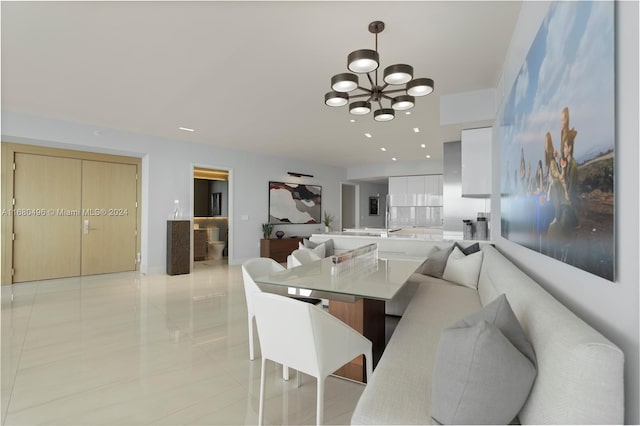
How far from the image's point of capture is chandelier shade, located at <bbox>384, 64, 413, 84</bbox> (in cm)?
240

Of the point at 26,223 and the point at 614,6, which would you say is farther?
the point at 26,223

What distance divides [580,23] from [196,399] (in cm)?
270

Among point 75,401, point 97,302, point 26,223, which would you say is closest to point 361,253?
point 75,401

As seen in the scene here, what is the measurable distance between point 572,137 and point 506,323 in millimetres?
769

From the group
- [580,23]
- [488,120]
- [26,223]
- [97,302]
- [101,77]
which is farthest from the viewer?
[26,223]

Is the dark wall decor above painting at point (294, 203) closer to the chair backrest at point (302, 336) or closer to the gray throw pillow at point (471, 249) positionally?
the gray throw pillow at point (471, 249)

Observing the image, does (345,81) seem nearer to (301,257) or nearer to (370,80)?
(370,80)

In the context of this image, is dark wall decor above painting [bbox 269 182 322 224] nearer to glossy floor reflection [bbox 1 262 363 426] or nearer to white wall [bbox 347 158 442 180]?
white wall [bbox 347 158 442 180]

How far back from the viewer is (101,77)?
3.63 metres

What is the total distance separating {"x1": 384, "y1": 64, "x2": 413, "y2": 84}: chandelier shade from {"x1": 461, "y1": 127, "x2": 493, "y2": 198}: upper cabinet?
2.32 m

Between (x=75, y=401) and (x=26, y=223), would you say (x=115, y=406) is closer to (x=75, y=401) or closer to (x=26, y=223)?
(x=75, y=401)

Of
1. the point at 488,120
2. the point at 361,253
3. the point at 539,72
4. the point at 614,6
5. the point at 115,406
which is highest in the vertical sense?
the point at 488,120

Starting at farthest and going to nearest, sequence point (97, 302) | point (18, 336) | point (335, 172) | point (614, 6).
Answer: point (335, 172), point (97, 302), point (18, 336), point (614, 6)

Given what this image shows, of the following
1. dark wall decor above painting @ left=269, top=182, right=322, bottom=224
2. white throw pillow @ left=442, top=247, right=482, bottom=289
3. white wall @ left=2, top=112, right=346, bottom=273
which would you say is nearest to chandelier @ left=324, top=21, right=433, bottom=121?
white throw pillow @ left=442, top=247, right=482, bottom=289
